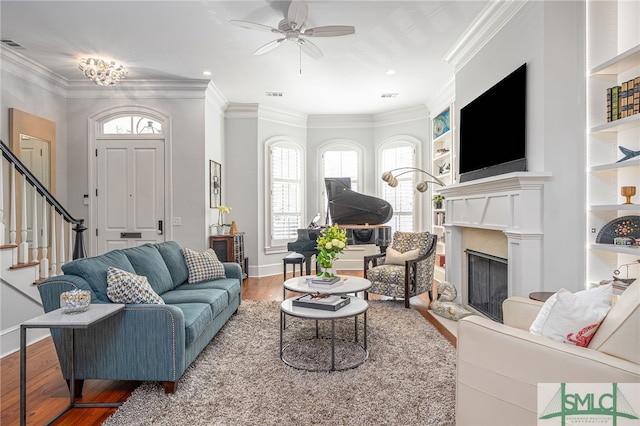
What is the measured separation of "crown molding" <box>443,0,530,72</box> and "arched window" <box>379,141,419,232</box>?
2620 millimetres

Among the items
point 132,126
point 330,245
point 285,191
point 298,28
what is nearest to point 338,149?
point 285,191

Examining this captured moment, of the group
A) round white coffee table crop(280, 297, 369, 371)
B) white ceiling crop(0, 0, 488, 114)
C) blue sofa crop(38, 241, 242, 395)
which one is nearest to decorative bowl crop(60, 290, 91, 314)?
blue sofa crop(38, 241, 242, 395)

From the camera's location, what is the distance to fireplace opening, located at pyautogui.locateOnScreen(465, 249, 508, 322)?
3.64 metres

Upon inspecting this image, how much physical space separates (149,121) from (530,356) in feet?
19.3

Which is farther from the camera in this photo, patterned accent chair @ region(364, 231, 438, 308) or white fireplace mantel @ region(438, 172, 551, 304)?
patterned accent chair @ region(364, 231, 438, 308)

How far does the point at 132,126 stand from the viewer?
568 cm

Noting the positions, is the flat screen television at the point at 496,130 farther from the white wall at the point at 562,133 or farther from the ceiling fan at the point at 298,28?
the ceiling fan at the point at 298,28

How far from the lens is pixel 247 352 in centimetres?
311

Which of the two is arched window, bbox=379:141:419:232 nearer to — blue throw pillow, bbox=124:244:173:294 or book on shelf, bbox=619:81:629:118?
book on shelf, bbox=619:81:629:118

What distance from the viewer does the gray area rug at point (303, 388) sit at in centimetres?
213

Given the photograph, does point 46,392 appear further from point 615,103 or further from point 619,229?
point 615,103

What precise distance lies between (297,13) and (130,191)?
3909mm

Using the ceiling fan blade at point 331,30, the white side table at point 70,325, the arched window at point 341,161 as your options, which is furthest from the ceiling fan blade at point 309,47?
the arched window at point 341,161

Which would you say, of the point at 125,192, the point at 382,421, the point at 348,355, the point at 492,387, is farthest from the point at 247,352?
the point at 125,192
